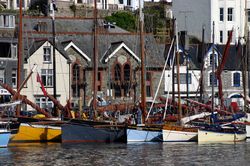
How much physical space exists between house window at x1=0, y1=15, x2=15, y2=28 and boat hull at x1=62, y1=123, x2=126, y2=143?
30715mm

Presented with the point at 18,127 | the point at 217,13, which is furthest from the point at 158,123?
the point at 217,13

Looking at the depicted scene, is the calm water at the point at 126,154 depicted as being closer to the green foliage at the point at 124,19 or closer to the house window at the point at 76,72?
the house window at the point at 76,72

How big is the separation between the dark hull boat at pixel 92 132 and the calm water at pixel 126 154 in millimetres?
1714

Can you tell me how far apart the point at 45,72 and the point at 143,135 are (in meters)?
26.4

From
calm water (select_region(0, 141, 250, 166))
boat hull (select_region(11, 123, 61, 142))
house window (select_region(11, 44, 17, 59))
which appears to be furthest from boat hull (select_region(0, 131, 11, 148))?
house window (select_region(11, 44, 17, 59))

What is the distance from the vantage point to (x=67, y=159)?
60719mm

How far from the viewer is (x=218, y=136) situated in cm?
7612

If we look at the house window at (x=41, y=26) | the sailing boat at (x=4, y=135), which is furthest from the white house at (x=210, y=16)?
the sailing boat at (x=4, y=135)

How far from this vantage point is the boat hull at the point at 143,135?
72.8 meters

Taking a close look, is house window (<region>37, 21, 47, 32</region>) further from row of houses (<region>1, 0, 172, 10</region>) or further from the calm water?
the calm water

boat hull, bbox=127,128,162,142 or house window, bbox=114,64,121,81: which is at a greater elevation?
house window, bbox=114,64,121,81

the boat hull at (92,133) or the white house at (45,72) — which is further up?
the white house at (45,72)

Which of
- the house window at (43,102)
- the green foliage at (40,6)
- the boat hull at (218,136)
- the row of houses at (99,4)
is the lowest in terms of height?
the boat hull at (218,136)

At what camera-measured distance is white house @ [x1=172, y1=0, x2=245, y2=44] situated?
124 m
